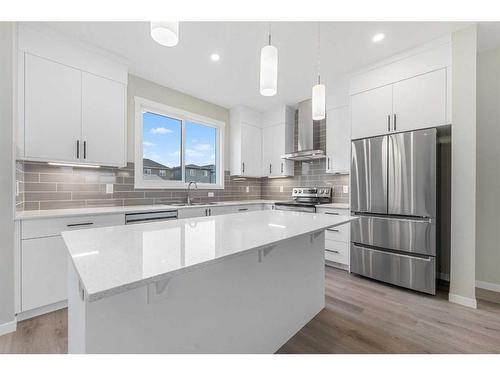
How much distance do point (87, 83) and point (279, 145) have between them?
300 centimetres

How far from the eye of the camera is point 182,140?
149 inches

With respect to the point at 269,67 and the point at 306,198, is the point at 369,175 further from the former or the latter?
the point at 269,67

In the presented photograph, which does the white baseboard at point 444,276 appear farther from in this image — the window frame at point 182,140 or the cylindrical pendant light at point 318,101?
the window frame at point 182,140

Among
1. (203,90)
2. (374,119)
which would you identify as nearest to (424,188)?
(374,119)

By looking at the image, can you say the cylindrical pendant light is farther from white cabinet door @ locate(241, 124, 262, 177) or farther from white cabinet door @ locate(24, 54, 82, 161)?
white cabinet door @ locate(241, 124, 262, 177)

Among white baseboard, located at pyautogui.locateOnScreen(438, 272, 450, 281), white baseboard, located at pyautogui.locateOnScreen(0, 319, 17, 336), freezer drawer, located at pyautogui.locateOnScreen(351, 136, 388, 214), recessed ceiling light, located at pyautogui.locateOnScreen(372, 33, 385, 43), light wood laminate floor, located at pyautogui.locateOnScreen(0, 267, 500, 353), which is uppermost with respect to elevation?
recessed ceiling light, located at pyautogui.locateOnScreen(372, 33, 385, 43)

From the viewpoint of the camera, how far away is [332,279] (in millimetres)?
2895

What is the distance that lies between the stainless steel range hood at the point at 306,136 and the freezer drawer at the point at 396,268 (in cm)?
162

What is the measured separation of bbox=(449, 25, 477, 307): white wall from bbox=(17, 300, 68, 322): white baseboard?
3786 millimetres

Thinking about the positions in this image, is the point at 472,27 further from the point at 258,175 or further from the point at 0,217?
the point at 0,217

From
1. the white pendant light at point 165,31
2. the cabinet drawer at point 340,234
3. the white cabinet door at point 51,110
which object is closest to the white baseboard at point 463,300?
the cabinet drawer at point 340,234

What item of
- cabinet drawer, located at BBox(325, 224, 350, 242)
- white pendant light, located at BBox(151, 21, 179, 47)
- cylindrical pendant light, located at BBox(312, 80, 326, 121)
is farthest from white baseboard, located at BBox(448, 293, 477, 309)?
white pendant light, located at BBox(151, 21, 179, 47)

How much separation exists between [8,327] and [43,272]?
0.42 metres

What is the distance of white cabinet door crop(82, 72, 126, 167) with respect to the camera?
2463 mm
